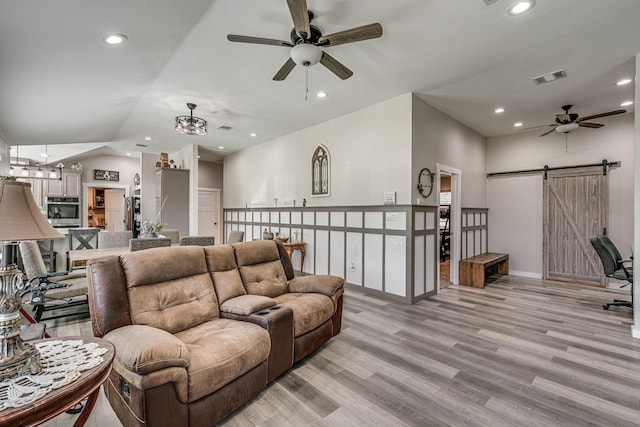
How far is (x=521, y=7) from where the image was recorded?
7.97ft

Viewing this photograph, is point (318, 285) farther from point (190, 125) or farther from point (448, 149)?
point (448, 149)

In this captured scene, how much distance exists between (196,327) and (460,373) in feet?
7.42

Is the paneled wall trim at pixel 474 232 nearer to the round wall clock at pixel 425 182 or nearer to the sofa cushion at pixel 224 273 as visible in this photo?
the round wall clock at pixel 425 182

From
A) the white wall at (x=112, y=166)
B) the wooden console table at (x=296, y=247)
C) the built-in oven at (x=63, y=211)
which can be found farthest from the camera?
the white wall at (x=112, y=166)

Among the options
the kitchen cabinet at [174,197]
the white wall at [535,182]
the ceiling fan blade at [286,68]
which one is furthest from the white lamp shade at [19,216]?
the white wall at [535,182]

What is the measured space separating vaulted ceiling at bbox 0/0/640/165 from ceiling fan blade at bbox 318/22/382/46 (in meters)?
0.31

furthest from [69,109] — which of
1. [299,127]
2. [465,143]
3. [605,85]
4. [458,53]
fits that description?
[605,85]

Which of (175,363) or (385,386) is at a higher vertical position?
(175,363)

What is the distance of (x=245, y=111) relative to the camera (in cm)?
509

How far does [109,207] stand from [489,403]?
1167 centimetres

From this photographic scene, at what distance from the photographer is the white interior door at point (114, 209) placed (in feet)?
32.2

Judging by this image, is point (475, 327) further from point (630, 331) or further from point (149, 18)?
point (149, 18)

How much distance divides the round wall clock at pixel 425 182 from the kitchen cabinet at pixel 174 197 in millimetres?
6131

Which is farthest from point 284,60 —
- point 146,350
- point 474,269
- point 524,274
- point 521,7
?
point 524,274
